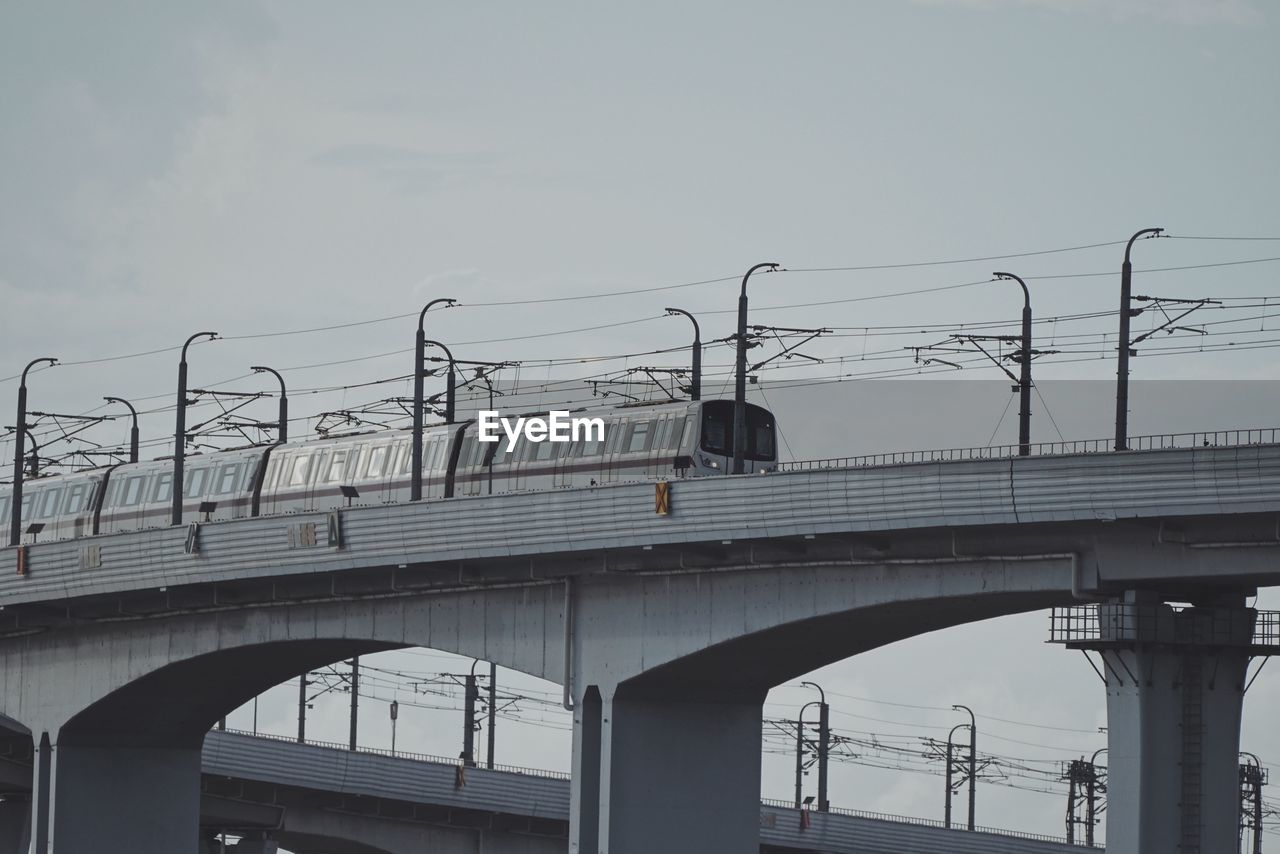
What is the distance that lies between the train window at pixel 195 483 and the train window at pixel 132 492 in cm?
168

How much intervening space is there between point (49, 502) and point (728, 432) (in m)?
33.1

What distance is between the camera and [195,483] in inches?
2859

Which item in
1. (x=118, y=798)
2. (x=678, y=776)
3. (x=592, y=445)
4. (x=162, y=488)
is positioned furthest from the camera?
(x=162, y=488)

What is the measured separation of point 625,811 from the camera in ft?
164

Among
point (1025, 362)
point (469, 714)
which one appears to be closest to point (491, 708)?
point (469, 714)

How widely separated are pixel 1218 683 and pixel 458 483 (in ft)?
86.4

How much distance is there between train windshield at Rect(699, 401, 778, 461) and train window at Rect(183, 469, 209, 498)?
852 inches

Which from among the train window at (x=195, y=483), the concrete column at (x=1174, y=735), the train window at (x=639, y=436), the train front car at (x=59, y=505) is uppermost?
the train window at (x=639, y=436)

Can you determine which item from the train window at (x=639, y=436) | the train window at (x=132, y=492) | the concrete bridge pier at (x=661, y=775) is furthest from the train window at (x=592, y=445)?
the train window at (x=132, y=492)

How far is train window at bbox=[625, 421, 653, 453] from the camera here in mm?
57062

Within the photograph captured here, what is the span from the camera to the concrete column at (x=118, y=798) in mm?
68188

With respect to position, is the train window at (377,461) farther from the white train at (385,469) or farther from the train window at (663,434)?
the train window at (663,434)

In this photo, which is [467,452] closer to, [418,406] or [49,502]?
[418,406]

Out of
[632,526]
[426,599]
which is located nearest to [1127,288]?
[632,526]
